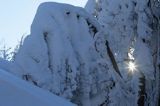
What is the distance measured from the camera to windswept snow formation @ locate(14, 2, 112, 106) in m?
11.2

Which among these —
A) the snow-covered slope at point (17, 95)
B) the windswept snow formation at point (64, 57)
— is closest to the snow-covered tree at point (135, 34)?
the windswept snow formation at point (64, 57)

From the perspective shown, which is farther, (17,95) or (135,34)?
(135,34)

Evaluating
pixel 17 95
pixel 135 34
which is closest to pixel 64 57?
pixel 135 34

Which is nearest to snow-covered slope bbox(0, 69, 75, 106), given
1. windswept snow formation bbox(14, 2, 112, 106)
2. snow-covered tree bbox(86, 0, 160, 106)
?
windswept snow formation bbox(14, 2, 112, 106)

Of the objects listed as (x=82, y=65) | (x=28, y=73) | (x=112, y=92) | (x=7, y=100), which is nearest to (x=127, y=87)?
(x=112, y=92)

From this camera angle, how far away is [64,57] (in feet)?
37.9

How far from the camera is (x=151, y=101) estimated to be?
15711 millimetres

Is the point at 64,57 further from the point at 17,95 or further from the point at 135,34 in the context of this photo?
the point at 17,95

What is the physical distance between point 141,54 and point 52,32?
484 cm

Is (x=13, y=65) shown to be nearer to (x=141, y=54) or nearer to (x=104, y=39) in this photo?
(x=104, y=39)

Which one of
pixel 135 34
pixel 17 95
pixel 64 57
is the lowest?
pixel 17 95

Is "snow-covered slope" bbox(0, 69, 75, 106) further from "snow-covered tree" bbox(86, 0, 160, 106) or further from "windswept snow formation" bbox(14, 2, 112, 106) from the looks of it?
"snow-covered tree" bbox(86, 0, 160, 106)

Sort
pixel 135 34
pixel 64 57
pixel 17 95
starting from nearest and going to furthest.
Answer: pixel 17 95, pixel 64 57, pixel 135 34

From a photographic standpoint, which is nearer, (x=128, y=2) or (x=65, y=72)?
(x=65, y=72)
